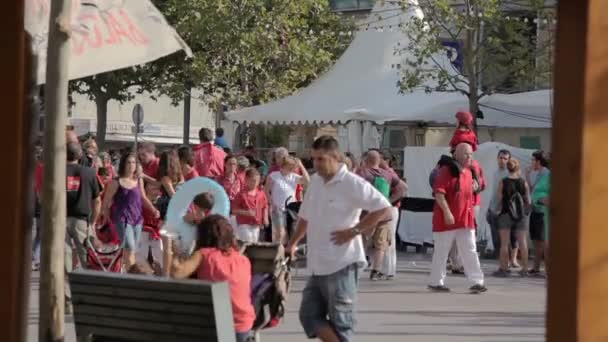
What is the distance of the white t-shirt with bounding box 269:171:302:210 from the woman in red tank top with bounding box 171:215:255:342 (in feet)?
35.9

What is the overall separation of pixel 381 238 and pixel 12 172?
12903 millimetres

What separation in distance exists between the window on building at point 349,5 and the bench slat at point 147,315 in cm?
5214

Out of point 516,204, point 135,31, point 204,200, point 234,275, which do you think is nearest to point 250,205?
point 516,204

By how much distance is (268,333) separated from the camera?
12258 mm

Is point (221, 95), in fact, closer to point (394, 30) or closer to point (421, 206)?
point (394, 30)

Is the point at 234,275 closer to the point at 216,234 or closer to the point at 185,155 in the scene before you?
the point at 216,234

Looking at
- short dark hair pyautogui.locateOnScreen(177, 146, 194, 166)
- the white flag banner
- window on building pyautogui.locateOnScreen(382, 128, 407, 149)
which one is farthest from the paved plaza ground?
window on building pyautogui.locateOnScreen(382, 128, 407, 149)

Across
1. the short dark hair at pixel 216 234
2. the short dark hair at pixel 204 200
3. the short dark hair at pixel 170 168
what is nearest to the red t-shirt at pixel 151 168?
the short dark hair at pixel 170 168

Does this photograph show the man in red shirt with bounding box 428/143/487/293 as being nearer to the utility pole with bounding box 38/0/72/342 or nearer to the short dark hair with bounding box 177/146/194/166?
the short dark hair with bounding box 177/146/194/166

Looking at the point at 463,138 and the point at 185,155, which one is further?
the point at 185,155

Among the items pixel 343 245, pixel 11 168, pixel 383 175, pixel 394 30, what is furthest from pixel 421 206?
pixel 11 168

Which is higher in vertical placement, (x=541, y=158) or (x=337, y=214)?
(x=541, y=158)

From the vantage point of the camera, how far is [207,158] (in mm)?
19203

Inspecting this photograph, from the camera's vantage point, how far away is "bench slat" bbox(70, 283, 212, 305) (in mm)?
7105
